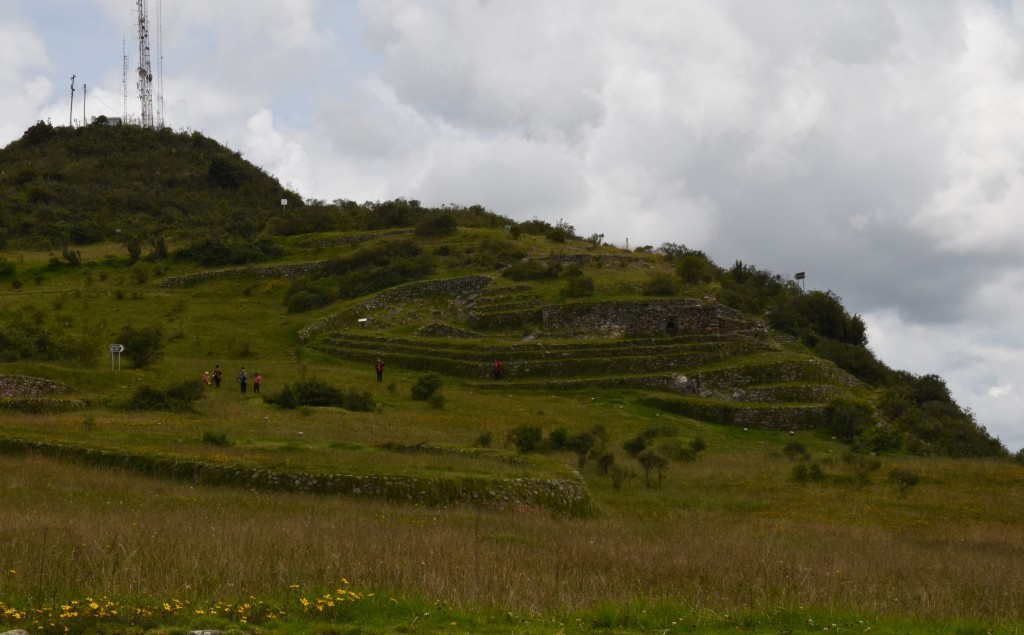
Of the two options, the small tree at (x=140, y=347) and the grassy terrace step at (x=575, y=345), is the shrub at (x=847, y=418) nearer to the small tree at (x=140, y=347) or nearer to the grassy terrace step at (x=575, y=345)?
the grassy terrace step at (x=575, y=345)

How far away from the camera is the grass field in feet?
36.7

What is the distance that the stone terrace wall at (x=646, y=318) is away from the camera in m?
58.9

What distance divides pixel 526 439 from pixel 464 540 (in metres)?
16.8

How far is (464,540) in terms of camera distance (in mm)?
16516

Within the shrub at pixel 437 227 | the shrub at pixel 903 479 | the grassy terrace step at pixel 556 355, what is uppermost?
the shrub at pixel 437 227

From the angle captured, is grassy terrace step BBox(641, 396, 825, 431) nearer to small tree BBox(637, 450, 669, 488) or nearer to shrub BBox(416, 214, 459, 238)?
small tree BBox(637, 450, 669, 488)

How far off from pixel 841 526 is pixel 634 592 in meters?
13.1

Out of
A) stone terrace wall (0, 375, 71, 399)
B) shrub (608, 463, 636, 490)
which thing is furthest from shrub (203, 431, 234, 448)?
stone terrace wall (0, 375, 71, 399)

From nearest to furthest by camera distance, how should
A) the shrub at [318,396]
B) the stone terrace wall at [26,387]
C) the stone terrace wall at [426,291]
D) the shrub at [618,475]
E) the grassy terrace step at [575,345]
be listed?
1. the shrub at [618,475]
2. the stone terrace wall at [26,387]
3. the shrub at [318,396]
4. the grassy terrace step at [575,345]
5. the stone terrace wall at [426,291]

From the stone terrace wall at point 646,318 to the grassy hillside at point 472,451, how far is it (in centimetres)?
17

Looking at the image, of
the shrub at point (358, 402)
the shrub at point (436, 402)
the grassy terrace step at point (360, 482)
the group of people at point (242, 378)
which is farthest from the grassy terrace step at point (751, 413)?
the grassy terrace step at point (360, 482)

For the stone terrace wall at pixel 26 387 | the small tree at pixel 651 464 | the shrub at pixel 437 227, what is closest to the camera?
the small tree at pixel 651 464

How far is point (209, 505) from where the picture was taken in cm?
Result: 1941

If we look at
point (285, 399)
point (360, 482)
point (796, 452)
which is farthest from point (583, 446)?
point (285, 399)
